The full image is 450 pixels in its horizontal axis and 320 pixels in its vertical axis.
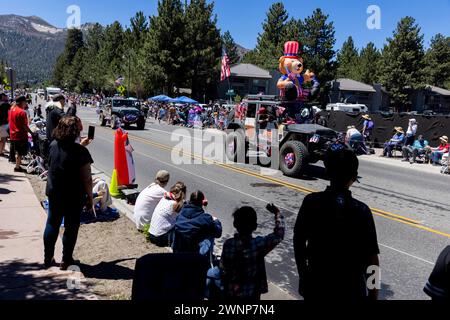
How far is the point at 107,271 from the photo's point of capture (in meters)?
4.96

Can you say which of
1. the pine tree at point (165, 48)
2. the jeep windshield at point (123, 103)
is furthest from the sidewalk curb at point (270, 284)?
the pine tree at point (165, 48)

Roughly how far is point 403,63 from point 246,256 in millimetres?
62656

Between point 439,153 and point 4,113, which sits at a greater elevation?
point 4,113

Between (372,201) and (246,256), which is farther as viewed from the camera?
(372,201)

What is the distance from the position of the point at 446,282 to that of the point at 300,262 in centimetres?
88

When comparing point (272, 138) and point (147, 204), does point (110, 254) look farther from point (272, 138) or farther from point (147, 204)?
point (272, 138)

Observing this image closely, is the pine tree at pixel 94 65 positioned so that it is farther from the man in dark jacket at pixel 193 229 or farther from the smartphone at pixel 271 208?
the smartphone at pixel 271 208

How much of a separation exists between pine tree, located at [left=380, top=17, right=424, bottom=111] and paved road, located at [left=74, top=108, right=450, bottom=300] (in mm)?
47584

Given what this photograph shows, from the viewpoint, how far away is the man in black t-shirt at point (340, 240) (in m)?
2.58

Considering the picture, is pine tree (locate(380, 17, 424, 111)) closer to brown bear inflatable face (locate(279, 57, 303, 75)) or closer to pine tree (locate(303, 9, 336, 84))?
pine tree (locate(303, 9, 336, 84))

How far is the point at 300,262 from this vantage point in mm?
2701

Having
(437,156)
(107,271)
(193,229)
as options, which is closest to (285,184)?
(193,229)

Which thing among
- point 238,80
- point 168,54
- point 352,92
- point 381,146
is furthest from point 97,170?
point 352,92
